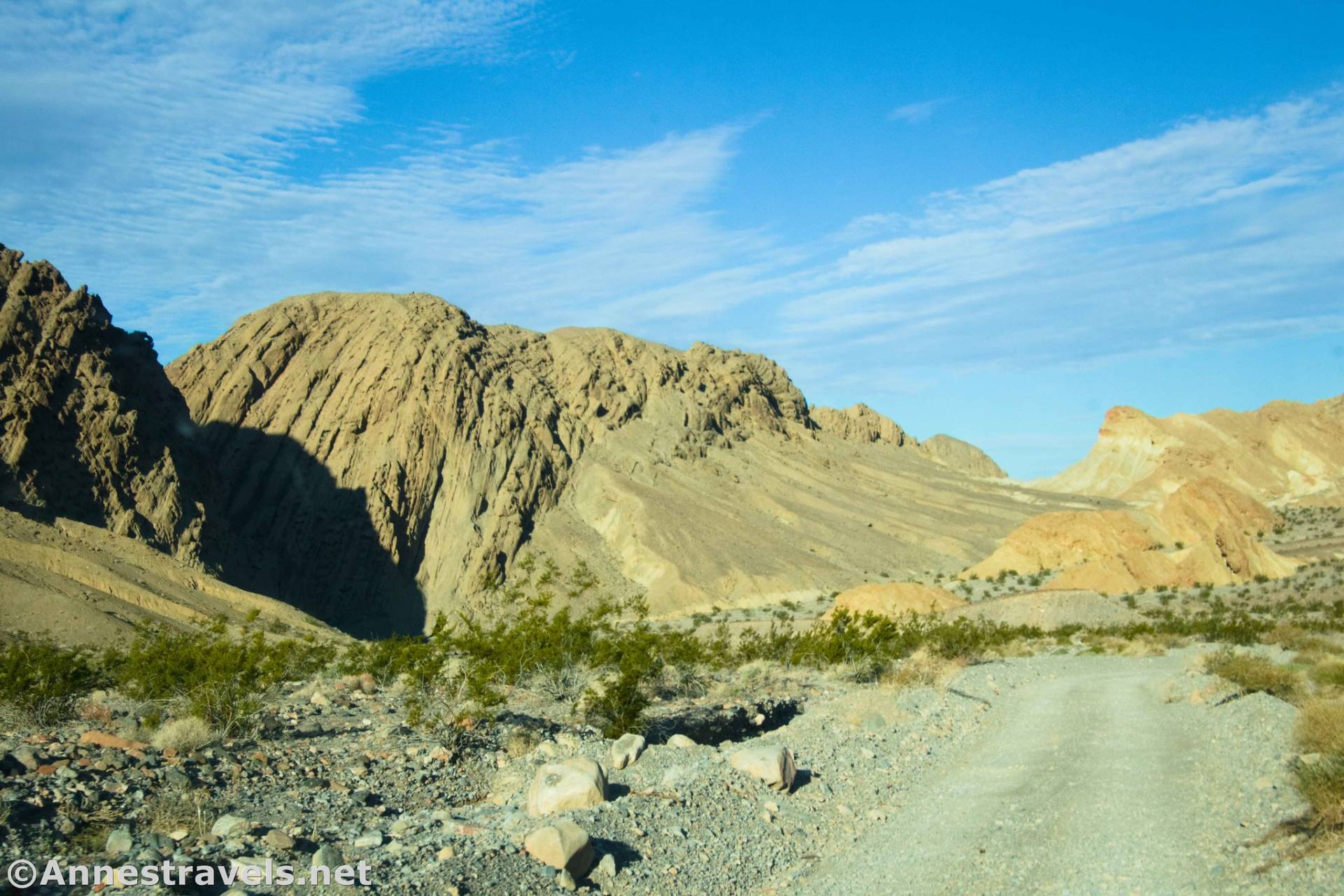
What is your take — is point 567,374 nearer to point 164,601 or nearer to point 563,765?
point 164,601

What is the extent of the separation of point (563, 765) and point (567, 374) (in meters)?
80.0

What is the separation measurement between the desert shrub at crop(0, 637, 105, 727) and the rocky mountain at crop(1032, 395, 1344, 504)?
4128 inches

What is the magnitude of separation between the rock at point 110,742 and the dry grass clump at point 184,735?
0.69 feet

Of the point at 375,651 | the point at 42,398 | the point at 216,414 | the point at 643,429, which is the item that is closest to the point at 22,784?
the point at 375,651

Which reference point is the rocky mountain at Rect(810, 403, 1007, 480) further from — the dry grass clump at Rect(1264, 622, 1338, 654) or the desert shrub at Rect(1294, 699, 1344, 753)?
the desert shrub at Rect(1294, 699, 1344, 753)

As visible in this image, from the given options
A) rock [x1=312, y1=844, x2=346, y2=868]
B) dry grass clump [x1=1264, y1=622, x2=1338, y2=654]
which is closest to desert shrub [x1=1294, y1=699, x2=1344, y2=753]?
rock [x1=312, y1=844, x2=346, y2=868]

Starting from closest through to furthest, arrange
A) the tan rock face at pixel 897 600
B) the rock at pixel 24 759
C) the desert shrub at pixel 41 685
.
Answer: the rock at pixel 24 759 → the desert shrub at pixel 41 685 → the tan rock face at pixel 897 600

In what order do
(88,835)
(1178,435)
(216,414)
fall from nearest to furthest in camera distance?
(88,835) < (216,414) < (1178,435)

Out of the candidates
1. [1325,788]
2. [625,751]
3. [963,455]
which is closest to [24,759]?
[625,751]

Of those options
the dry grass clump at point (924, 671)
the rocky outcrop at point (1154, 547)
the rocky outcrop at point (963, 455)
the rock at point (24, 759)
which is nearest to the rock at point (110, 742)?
the rock at point (24, 759)

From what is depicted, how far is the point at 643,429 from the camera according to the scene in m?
87.2

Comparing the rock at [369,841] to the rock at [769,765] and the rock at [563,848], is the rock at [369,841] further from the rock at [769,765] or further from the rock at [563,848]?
the rock at [769,765]

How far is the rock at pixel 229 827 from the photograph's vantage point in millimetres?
8664

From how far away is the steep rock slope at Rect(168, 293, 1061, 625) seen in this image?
222ft
